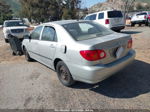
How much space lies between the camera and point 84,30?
3.83 m

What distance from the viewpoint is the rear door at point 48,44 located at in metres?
3.68

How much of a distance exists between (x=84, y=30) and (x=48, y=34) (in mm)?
1039

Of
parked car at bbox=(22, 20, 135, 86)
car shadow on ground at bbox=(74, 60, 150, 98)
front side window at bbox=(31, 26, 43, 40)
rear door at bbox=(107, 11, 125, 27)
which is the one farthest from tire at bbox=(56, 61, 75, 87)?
rear door at bbox=(107, 11, 125, 27)

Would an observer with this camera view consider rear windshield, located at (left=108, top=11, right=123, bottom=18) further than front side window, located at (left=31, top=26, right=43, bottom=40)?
Yes

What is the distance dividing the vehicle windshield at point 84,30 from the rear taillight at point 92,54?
0.56 metres

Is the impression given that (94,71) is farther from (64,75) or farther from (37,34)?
(37,34)

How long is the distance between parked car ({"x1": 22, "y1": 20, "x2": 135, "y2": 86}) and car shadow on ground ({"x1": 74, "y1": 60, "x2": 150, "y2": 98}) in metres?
0.50

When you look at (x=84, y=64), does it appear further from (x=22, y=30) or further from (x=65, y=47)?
(x=22, y=30)

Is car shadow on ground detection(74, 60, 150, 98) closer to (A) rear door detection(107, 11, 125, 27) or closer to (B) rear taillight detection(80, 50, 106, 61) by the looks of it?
(B) rear taillight detection(80, 50, 106, 61)

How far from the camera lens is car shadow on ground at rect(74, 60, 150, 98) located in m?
3.21

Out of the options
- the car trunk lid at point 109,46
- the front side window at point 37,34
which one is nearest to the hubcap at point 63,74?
the car trunk lid at point 109,46

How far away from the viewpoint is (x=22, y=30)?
11086 millimetres

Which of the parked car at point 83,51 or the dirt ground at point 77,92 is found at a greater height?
the parked car at point 83,51

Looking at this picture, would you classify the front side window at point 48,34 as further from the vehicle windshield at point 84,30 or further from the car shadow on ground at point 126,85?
the car shadow on ground at point 126,85
